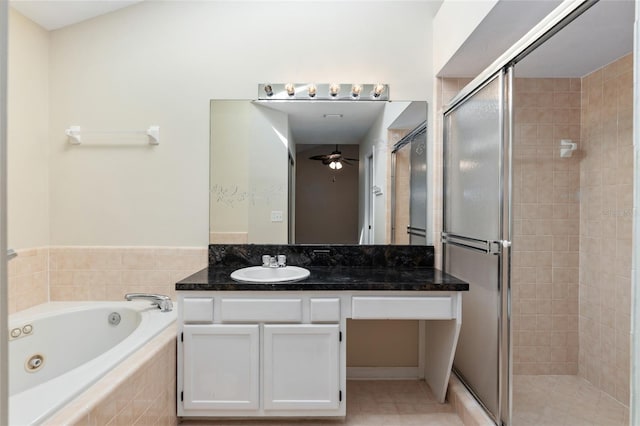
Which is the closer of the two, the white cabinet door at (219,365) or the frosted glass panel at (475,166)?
Answer: the frosted glass panel at (475,166)

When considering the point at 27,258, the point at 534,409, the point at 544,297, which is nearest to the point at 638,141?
the point at 534,409

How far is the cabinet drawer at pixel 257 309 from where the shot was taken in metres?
1.90

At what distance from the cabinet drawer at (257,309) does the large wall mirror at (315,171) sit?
0.63 meters

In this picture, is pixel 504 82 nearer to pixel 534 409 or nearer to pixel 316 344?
pixel 316 344

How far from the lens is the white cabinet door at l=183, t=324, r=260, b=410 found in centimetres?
190

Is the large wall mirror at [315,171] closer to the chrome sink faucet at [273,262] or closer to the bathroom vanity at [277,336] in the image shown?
the chrome sink faucet at [273,262]

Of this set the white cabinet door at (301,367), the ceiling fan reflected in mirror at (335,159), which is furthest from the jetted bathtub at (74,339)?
the ceiling fan reflected in mirror at (335,159)

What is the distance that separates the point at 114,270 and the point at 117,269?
21 millimetres

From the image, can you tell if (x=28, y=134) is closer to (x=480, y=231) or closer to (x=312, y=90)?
(x=312, y=90)

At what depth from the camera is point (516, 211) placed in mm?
2531

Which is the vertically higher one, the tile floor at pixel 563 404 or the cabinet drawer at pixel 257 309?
the cabinet drawer at pixel 257 309

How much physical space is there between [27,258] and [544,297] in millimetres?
3389

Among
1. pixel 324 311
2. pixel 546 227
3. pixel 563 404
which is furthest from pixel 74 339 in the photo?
pixel 546 227

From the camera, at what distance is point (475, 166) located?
1.97 m
